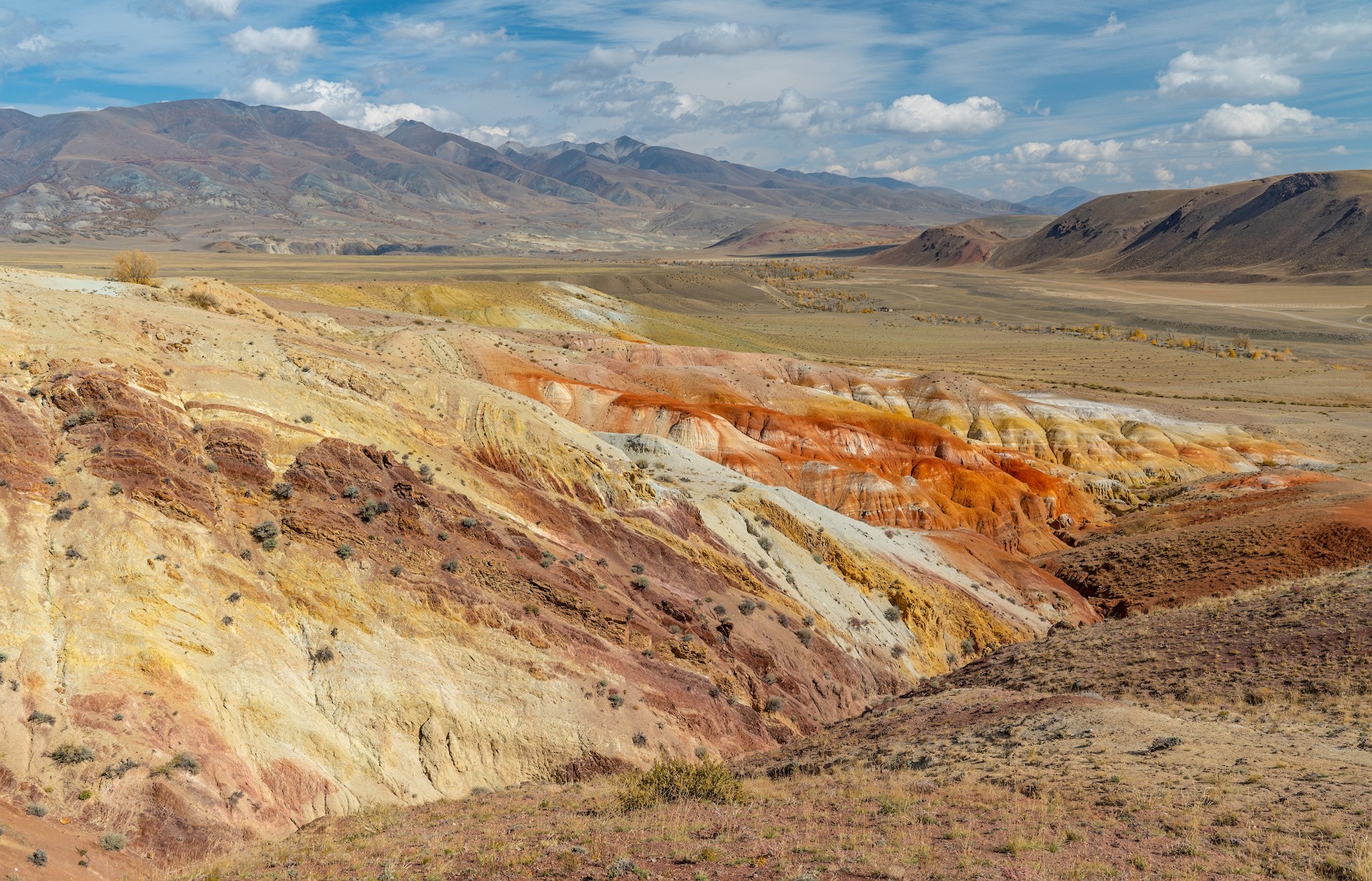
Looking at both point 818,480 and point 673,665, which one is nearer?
point 673,665

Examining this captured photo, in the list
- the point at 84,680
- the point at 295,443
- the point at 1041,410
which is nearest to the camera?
the point at 84,680

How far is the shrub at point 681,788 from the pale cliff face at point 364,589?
3463 mm

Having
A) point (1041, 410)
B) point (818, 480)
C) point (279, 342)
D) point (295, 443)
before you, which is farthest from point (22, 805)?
point (1041, 410)

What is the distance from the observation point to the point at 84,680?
541 inches

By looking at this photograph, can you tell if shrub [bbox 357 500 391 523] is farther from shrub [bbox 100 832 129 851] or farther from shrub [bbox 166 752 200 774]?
shrub [bbox 100 832 129 851]

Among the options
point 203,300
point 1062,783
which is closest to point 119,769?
point 1062,783

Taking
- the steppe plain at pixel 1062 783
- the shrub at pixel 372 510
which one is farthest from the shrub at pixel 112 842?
the shrub at pixel 372 510

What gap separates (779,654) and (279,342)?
61.8ft

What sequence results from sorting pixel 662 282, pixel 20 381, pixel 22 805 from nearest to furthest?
pixel 22 805, pixel 20 381, pixel 662 282

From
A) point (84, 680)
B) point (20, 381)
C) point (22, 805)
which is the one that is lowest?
point (22, 805)

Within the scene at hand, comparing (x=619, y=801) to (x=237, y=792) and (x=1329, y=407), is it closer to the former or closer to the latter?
(x=237, y=792)

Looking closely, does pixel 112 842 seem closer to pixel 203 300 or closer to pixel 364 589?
pixel 364 589

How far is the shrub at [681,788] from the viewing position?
14.4m

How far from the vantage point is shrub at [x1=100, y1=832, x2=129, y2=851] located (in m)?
11.9
